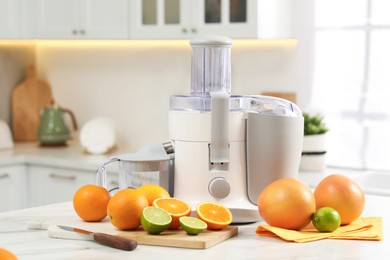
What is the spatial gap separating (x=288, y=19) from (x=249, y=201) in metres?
2.00

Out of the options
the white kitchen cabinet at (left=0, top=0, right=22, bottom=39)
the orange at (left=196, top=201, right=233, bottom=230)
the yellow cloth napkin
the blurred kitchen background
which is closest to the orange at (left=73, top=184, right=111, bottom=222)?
the orange at (left=196, top=201, right=233, bottom=230)

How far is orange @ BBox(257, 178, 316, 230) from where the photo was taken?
5.65 feet

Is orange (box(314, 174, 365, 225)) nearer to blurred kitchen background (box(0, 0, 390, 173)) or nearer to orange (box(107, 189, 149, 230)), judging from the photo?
orange (box(107, 189, 149, 230))

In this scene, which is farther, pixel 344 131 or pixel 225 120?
pixel 344 131

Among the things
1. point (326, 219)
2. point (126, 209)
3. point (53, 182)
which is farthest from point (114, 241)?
point (53, 182)

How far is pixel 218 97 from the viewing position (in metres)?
1.86

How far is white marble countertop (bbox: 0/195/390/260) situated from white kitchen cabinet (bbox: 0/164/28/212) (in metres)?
2.11

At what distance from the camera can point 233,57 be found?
3.93m

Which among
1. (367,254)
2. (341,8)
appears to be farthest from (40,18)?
(367,254)

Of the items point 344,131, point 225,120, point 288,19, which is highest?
point 288,19

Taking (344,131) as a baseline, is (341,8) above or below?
above

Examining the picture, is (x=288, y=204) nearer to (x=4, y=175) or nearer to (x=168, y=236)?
(x=168, y=236)

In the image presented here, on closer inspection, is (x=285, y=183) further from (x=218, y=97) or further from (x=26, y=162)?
(x=26, y=162)

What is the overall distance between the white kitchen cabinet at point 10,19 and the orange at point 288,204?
2.66 meters
